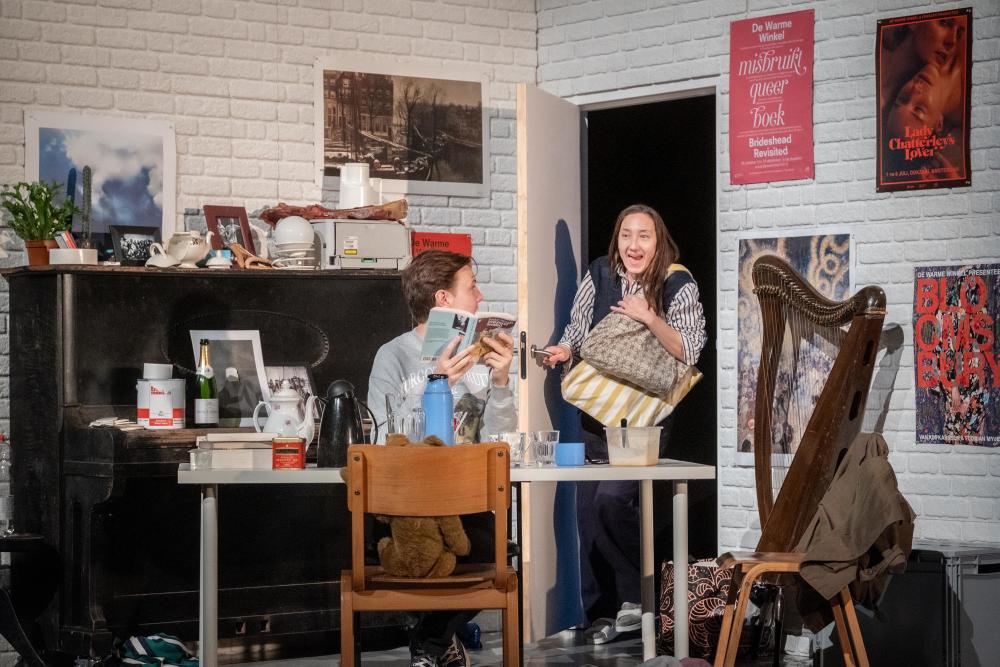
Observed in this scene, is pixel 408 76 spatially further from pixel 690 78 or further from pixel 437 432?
pixel 437 432

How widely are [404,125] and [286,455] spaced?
2.38 m

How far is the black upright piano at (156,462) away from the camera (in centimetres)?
410

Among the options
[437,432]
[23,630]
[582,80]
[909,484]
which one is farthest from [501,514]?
[582,80]

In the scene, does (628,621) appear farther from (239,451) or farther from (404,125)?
(404,125)

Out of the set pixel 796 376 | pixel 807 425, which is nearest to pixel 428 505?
pixel 807 425

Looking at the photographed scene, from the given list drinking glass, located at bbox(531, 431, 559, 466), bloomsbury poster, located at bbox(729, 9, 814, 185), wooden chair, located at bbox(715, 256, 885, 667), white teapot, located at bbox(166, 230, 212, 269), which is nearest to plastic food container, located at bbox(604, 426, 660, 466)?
drinking glass, located at bbox(531, 431, 559, 466)

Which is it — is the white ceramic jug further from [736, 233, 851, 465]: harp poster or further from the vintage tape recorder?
[736, 233, 851, 465]: harp poster

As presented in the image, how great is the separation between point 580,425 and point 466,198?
1165mm

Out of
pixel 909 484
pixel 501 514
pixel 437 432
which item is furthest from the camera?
pixel 909 484

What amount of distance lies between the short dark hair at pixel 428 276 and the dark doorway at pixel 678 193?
6.39ft

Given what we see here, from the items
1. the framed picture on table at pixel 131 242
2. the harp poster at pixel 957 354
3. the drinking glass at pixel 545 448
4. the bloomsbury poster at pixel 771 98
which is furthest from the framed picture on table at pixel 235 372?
the harp poster at pixel 957 354

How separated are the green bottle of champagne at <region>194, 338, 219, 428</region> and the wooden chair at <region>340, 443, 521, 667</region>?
1.26m

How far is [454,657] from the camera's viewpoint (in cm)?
388

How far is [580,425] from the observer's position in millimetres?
5238
